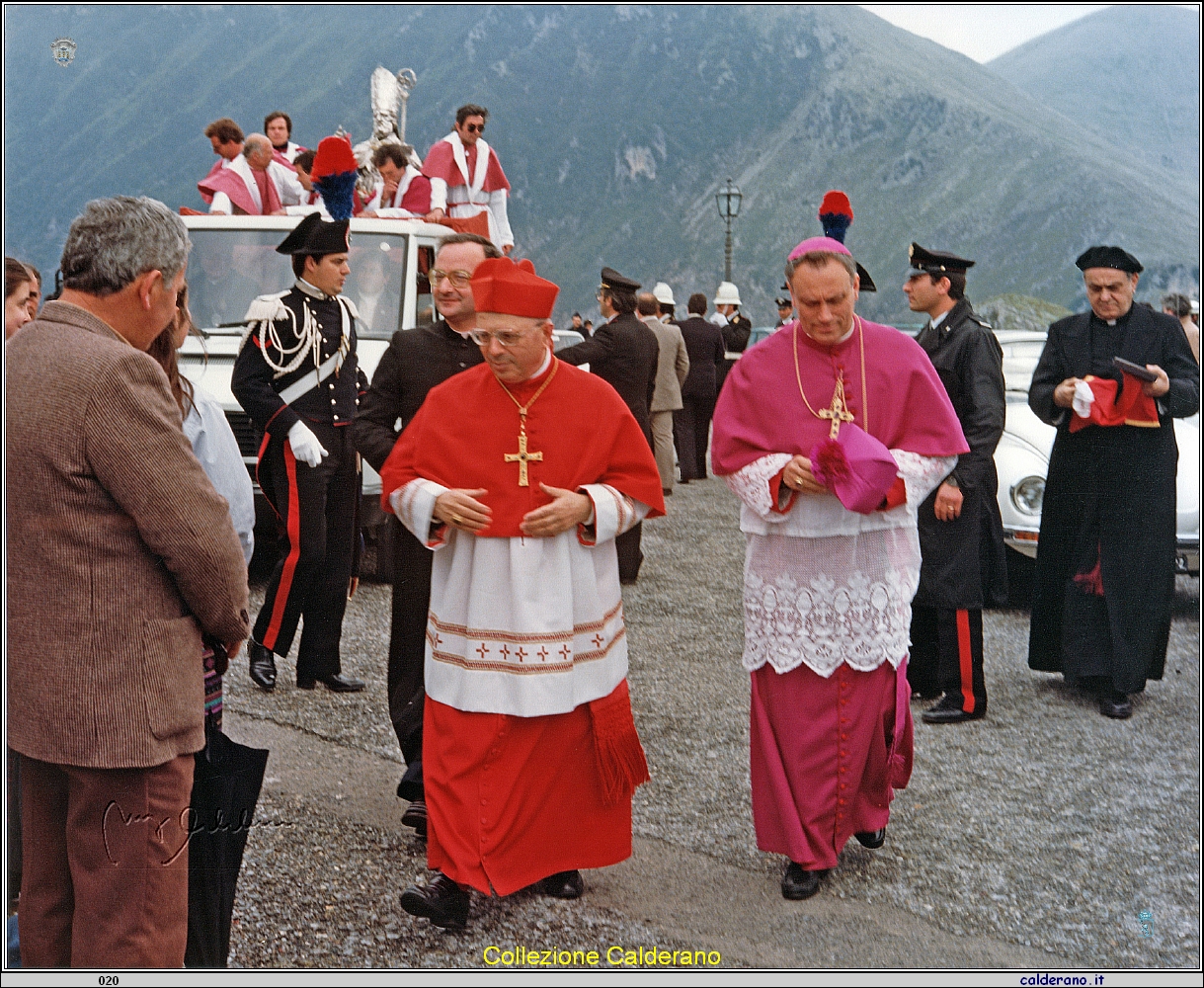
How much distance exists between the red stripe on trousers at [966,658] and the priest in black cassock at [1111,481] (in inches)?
24.1

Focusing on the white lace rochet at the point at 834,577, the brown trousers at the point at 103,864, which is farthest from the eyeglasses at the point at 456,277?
the brown trousers at the point at 103,864

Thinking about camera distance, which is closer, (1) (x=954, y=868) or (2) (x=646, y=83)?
(1) (x=954, y=868)

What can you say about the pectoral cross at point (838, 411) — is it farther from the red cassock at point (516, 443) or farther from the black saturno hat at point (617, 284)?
the black saturno hat at point (617, 284)

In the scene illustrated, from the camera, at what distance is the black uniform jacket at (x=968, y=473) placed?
606 centimetres

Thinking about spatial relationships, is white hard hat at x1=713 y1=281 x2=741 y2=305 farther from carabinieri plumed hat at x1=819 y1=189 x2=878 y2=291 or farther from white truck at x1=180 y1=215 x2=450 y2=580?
carabinieri plumed hat at x1=819 y1=189 x2=878 y2=291

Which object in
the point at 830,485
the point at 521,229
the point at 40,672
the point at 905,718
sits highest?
the point at 521,229

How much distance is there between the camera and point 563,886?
4.19 meters

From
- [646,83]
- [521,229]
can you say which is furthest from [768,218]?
[646,83]

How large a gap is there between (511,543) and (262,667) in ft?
9.76

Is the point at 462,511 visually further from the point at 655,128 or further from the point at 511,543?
the point at 655,128

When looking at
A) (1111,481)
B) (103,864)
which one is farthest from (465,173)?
(103,864)

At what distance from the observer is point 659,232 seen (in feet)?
408

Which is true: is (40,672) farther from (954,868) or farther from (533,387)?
(954,868)

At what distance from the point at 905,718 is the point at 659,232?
122267 millimetres
